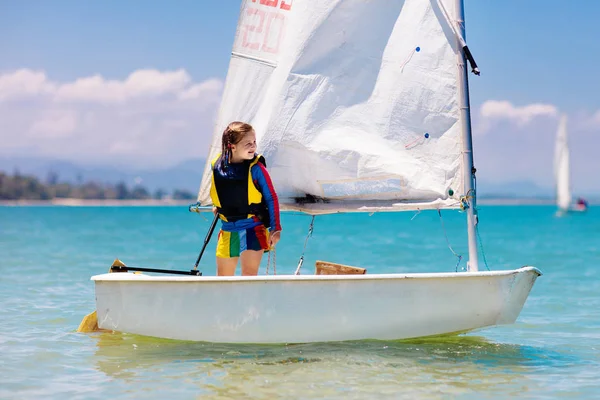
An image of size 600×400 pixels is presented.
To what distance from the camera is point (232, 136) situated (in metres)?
7.62

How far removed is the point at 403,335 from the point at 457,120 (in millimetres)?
2001

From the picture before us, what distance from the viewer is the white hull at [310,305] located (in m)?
7.45

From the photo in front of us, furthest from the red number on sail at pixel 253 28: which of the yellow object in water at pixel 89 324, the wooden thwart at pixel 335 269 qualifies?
the yellow object in water at pixel 89 324

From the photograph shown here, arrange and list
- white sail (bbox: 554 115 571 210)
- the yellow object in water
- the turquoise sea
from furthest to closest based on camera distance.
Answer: white sail (bbox: 554 115 571 210) < the yellow object in water < the turquoise sea

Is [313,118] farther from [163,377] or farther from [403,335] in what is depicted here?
[163,377]

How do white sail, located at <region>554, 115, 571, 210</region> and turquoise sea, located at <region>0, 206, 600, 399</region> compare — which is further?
white sail, located at <region>554, 115, 571, 210</region>

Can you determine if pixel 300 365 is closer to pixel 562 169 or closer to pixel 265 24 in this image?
pixel 265 24

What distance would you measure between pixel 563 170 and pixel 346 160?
216ft

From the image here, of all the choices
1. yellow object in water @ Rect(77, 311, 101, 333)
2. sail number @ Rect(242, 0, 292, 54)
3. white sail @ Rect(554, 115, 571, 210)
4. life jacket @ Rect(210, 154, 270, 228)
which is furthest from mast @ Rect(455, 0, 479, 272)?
white sail @ Rect(554, 115, 571, 210)

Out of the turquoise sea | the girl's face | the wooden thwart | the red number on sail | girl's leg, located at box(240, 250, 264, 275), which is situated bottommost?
the turquoise sea

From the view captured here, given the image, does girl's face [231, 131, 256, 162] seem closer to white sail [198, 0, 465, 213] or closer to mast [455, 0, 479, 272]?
white sail [198, 0, 465, 213]

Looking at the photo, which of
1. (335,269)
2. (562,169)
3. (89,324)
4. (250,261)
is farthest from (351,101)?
(562,169)

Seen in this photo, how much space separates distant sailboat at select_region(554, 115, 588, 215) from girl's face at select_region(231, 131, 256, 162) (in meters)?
58.7

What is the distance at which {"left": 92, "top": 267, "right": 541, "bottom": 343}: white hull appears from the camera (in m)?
7.45
